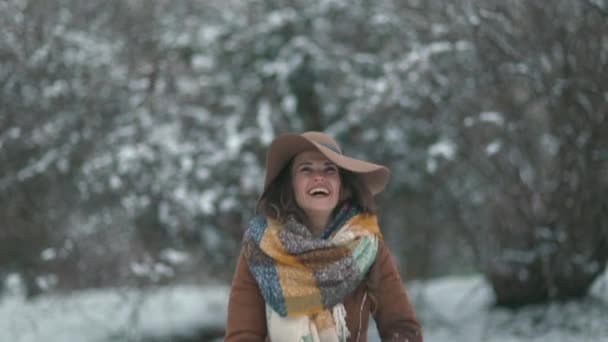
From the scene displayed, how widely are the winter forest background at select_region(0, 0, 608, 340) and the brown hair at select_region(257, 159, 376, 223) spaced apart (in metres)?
2.01

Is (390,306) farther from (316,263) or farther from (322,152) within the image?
(322,152)

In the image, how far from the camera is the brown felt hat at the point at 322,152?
6.63ft

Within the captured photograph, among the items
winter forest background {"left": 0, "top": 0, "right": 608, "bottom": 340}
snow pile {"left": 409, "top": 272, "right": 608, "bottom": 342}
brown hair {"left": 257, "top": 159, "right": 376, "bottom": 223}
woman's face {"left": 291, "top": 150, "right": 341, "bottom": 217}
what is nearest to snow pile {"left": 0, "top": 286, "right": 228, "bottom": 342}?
winter forest background {"left": 0, "top": 0, "right": 608, "bottom": 340}

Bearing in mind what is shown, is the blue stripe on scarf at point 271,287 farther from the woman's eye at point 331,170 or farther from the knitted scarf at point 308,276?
the woman's eye at point 331,170

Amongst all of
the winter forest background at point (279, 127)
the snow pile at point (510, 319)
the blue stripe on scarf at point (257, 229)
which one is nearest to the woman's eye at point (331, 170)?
the blue stripe on scarf at point (257, 229)

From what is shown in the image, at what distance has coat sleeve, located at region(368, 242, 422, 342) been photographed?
201 cm

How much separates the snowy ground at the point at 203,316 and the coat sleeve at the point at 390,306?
95.2 inches

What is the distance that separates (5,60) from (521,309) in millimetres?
3976

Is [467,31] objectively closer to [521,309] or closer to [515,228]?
[515,228]

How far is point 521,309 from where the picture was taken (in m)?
4.73

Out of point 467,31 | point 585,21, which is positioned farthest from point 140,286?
point 585,21

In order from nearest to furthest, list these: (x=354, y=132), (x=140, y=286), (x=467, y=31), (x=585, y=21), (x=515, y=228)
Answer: (x=585, y=21), (x=467, y=31), (x=515, y=228), (x=140, y=286), (x=354, y=132)

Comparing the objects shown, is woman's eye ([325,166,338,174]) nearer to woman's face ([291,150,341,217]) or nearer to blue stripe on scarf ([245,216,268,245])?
woman's face ([291,150,341,217])

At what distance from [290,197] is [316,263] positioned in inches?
10.7
